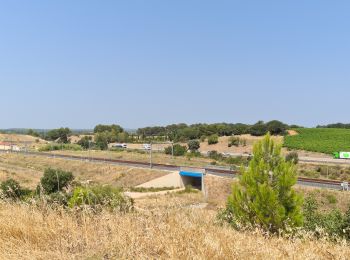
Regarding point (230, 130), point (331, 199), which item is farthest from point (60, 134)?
point (331, 199)

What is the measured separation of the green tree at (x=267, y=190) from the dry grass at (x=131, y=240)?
1623 centimetres

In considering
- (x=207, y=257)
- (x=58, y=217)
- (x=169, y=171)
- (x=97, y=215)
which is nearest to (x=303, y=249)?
(x=207, y=257)

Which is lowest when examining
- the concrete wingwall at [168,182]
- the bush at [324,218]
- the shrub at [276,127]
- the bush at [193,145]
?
the concrete wingwall at [168,182]

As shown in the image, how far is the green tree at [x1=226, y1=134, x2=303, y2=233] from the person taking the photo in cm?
2186

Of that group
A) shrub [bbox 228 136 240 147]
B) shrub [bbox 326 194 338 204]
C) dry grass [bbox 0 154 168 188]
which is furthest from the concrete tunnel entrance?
shrub [bbox 228 136 240 147]

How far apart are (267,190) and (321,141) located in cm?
8828

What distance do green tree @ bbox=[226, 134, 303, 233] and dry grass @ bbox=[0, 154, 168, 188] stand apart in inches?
1278

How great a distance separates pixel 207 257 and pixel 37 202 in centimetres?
337

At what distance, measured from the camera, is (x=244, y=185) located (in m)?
24.8

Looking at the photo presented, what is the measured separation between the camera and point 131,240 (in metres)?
4.52

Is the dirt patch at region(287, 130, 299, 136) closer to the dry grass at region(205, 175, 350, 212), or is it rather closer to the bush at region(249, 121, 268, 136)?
the bush at region(249, 121, 268, 136)

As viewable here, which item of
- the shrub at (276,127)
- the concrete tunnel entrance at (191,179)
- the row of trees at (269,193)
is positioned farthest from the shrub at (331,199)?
the shrub at (276,127)

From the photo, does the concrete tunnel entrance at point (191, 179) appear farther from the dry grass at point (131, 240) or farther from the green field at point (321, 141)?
the dry grass at point (131, 240)

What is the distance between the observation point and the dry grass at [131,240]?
14.0ft
